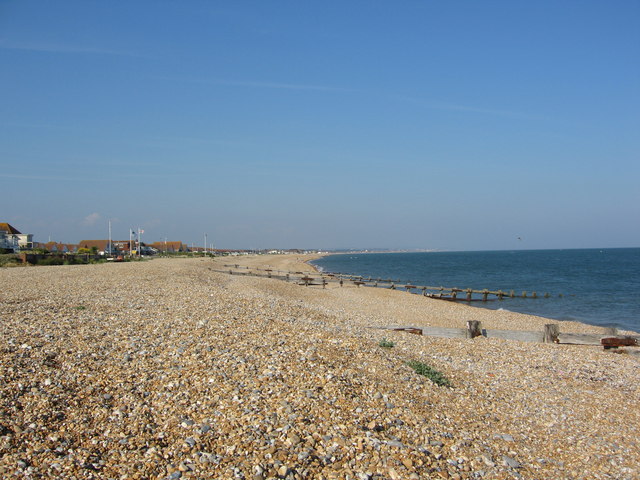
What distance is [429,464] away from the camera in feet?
18.2

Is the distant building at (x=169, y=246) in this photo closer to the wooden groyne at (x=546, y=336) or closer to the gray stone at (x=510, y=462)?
the wooden groyne at (x=546, y=336)

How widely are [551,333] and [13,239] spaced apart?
90398 mm

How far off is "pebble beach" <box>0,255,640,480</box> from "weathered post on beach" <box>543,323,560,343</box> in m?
1.44

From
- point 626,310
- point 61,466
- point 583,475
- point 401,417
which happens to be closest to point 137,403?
point 61,466

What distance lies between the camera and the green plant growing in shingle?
873cm

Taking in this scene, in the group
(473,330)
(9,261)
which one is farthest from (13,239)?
(473,330)

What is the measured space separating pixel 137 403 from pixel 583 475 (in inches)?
234

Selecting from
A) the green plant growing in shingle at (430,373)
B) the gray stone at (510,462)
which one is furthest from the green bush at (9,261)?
the gray stone at (510,462)

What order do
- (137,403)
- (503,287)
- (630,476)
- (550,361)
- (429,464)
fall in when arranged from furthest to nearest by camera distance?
(503,287)
(550,361)
(137,403)
(630,476)
(429,464)

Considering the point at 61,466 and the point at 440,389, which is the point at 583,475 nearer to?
the point at 440,389

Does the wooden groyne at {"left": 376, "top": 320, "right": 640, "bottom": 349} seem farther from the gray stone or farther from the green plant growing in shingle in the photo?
the gray stone

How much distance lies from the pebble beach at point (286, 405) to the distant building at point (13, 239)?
7794cm

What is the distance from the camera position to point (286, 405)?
661cm

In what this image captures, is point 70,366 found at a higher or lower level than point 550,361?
higher
